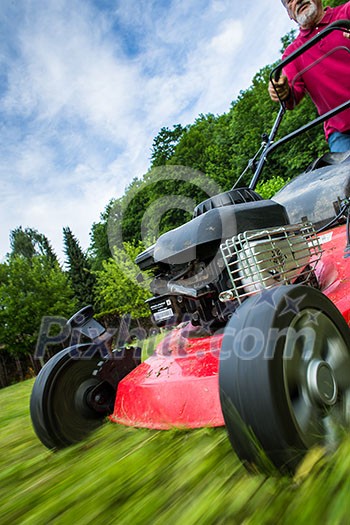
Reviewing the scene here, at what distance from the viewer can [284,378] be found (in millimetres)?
1101

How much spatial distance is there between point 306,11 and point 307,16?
33mm

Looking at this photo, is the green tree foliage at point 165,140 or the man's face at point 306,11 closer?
the man's face at point 306,11

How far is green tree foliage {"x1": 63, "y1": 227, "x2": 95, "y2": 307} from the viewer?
44.0 meters

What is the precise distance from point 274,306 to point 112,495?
32.7 inches

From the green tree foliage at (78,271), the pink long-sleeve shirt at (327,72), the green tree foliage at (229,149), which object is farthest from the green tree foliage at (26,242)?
the pink long-sleeve shirt at (327,72)

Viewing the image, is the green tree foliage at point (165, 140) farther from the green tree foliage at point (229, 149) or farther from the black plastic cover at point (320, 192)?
the black plastic cover at point (320, 192)

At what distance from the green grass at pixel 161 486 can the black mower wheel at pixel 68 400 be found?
0.26ft

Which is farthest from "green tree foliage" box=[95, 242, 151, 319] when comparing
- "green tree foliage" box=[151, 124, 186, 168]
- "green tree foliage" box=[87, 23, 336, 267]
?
"green tree foliage" box=[151, 124, 186, 168]

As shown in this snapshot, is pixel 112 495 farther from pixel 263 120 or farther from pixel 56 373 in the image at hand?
pixel 263 120

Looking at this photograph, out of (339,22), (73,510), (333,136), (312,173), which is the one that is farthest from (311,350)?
(333,136)

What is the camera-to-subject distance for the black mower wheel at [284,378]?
41.8 inches

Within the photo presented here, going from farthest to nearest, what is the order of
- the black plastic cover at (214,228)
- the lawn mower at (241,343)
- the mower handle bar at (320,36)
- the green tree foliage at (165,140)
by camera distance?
the green tree foliage at (165,140) → the mower handle bar at (320,36) → the black plastic cover at (214,228) → the lawn mower at (241,343)

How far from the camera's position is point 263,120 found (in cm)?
2344

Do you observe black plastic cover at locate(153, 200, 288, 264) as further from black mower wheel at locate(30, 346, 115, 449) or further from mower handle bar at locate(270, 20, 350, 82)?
mower handle bar at locate(270, 20, 350, 82)
